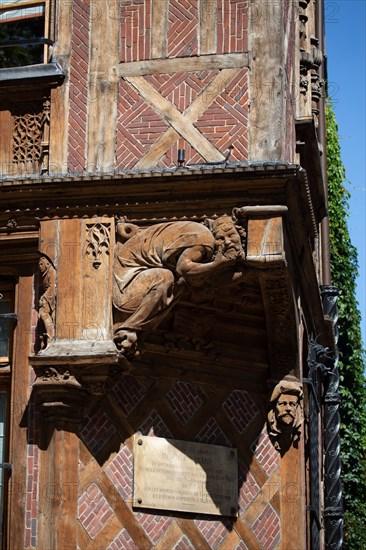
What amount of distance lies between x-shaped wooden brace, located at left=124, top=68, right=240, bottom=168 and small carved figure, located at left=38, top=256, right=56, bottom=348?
1072 millimetres

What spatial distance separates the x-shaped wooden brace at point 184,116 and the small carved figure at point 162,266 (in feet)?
2.10

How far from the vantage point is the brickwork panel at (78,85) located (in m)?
12.2

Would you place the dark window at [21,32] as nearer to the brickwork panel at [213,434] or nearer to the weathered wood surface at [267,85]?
the weathered wood surface at [267,85]

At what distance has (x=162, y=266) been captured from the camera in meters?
11.7

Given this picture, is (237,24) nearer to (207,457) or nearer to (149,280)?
(149,280)

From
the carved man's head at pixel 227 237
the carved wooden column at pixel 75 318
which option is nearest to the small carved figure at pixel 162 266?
the carved man's head at pixel 227 237

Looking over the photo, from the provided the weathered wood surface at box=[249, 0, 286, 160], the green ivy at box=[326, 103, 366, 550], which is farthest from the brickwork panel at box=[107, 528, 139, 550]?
the green ivy at box=[326, 103, 366, 550]

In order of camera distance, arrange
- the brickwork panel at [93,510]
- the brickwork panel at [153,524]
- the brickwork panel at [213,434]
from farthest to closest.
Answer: the brickwork panel at [213,434], the brickwork panel at [153,524], the brickwork panel at [93,510]

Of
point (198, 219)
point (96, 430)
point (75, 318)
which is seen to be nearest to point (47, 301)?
point (75, 318)

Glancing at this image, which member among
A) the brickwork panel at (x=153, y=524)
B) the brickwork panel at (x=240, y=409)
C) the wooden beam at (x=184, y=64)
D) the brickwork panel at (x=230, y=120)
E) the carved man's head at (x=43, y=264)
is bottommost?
the brickwork panel at (x=153, y=524)

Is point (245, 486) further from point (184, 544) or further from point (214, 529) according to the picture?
point (184, 544)

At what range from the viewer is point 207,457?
12367 millimetres

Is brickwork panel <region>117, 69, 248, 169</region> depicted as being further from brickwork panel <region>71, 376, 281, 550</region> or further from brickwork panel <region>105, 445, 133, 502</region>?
brickwork panel <region>105, 445, 133, 502</region>

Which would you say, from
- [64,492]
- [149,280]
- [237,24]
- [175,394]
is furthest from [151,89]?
[64,492]
